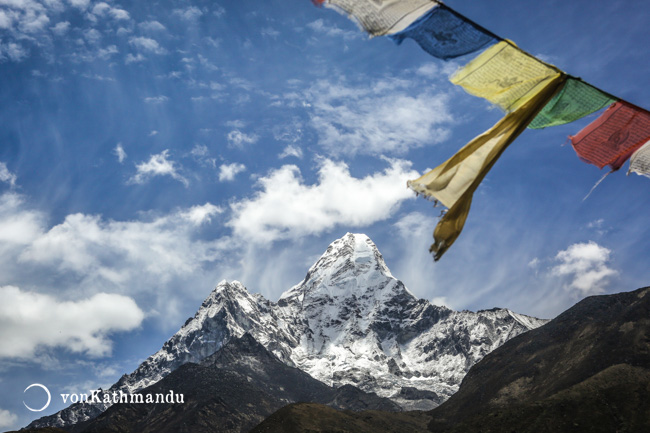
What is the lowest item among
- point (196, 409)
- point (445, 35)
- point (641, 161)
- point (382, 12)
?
point (641, 161)

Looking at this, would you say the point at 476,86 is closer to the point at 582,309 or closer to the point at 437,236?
the point at 437,236

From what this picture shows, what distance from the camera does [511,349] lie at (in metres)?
128

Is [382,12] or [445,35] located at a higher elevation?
[382,12]

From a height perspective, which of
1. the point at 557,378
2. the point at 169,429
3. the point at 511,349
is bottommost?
the point at 557,378

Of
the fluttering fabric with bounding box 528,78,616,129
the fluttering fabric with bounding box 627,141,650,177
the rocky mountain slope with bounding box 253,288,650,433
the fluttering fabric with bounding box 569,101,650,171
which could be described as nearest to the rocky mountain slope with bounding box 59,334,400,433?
the rocky mountain slope with bounding box 253,288,650,433

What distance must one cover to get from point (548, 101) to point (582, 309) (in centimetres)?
12562

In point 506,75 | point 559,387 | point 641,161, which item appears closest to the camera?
point 506,75

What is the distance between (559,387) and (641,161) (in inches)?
3576

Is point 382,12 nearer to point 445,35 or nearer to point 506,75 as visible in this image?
point 445,35

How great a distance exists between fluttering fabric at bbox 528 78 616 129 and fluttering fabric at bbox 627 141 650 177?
1.60 metres

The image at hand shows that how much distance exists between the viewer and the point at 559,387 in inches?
3519

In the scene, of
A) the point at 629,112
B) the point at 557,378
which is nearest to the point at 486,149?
the point at 629,112

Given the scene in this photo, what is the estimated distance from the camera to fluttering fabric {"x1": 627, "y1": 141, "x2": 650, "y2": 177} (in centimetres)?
950

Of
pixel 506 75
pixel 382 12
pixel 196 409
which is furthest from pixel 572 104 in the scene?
pixel 196 409
